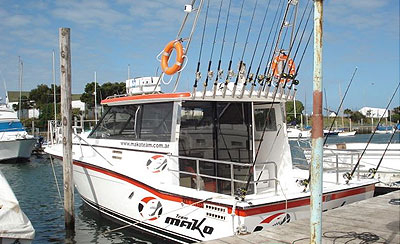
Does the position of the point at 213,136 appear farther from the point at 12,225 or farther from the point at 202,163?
the point at 12,225

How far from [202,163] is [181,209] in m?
1.03

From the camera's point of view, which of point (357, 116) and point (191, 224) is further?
point (357, 116)

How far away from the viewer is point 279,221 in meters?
6.47

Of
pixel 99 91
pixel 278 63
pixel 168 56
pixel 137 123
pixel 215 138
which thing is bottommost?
pixel 215 138

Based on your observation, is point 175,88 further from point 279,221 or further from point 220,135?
point 279,221

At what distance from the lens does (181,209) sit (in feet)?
22.4

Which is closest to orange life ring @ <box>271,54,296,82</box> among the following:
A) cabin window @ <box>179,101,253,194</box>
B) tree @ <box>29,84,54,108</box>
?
cabin window @ <box>179,101,253,194</box>

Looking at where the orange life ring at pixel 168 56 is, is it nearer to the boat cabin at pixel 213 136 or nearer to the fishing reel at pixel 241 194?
the boat cabin at pixel 213 136

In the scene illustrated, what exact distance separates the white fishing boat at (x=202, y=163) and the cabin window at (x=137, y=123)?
0.07 feet

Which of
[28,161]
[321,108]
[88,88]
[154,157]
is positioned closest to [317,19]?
[321,108]

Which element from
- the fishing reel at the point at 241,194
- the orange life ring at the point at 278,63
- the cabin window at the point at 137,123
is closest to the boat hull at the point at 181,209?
the fishing reel at the point at 241,194

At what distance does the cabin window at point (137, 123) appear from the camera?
7.75 metres

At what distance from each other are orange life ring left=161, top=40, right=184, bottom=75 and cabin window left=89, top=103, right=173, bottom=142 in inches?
31.1

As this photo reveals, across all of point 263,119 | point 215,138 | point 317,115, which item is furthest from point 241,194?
point 317,115
